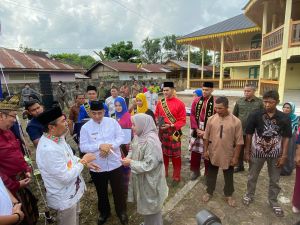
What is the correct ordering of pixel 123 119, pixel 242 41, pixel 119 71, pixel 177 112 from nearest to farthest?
pixel 177 112 < pixel 123 119 < pixel 242 41 < pixel 119 71

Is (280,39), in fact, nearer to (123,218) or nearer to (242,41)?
(242,41)

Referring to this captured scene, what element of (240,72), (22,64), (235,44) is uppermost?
(235,44)

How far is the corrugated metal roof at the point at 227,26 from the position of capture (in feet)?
52.2

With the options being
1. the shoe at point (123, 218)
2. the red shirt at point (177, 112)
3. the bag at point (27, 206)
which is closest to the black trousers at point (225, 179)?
the red shirt at point (177, 112)

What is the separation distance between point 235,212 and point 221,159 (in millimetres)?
832

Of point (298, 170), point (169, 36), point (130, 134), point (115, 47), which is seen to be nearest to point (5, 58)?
point (130, 134)

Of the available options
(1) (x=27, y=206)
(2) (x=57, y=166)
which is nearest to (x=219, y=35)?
(2) (x=57, y=166)

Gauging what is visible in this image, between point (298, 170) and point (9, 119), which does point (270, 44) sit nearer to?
point (298, 170)

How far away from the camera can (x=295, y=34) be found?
8.48 metres

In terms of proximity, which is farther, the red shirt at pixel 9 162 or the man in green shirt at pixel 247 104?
the man in green shirt at pixel 247 104

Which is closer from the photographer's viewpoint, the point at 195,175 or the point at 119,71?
the point at 195,175

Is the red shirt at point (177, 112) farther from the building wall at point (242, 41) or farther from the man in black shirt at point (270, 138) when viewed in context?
the building wall at point (242, 41)

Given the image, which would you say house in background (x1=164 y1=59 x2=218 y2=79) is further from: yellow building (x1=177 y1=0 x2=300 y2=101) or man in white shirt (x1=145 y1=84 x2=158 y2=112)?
man in white shirt (x1=145 y1=84 x2=158 y2=112)

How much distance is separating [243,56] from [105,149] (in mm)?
15993
